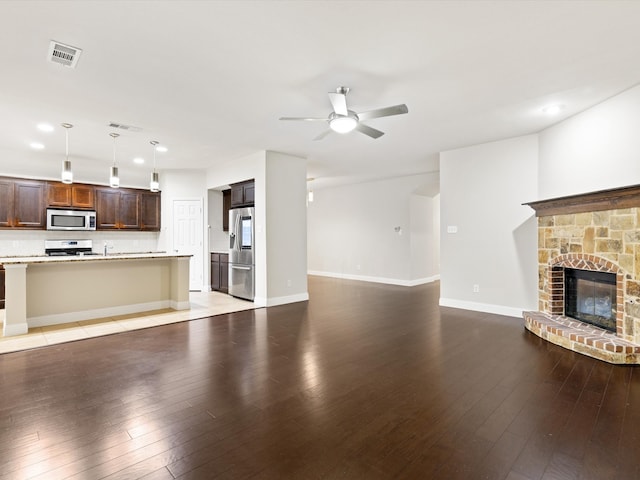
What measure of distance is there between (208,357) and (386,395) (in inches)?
74.1

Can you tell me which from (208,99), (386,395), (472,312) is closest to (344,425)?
(386,395)

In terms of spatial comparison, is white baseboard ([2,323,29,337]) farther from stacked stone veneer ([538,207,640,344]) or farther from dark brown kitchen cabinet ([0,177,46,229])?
stacked stone veneer ([538,207,640,344])

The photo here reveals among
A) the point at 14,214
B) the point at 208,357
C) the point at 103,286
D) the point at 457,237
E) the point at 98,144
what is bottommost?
the point at 208,357

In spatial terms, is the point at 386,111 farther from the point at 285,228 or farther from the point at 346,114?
the point at 285,228

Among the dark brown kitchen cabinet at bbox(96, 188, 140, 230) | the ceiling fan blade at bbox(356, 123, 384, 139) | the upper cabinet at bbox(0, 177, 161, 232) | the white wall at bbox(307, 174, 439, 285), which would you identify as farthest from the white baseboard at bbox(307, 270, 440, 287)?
the dark brown kitchen cabinet at bbox(96, 188, 140, 230)

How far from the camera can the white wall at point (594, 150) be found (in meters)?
3.43

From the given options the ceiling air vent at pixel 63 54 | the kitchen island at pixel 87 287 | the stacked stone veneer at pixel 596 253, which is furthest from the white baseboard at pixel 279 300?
the ceiling air vent at pixel 63 54

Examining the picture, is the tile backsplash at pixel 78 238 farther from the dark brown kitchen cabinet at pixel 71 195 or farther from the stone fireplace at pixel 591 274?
the stone fireplace at pixel 591 274

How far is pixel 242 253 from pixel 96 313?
98.8 inches

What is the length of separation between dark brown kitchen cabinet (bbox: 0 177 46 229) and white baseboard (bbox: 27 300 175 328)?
2.82 meters

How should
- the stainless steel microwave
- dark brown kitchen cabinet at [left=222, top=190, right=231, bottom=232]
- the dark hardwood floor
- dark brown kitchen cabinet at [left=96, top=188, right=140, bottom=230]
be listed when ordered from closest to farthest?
the dark hardwood floor
the stainless steel microwave
dark brown kitchen cabinet at [left=96, top=188, right=140, bottom=230]
dark brown kitchen cabinet at [left=222, top=190, right=231, bottom=232]

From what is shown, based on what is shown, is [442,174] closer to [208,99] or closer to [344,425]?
[208,99]

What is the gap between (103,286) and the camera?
5.00 m

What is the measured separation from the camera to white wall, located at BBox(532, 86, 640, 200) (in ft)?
11.3
